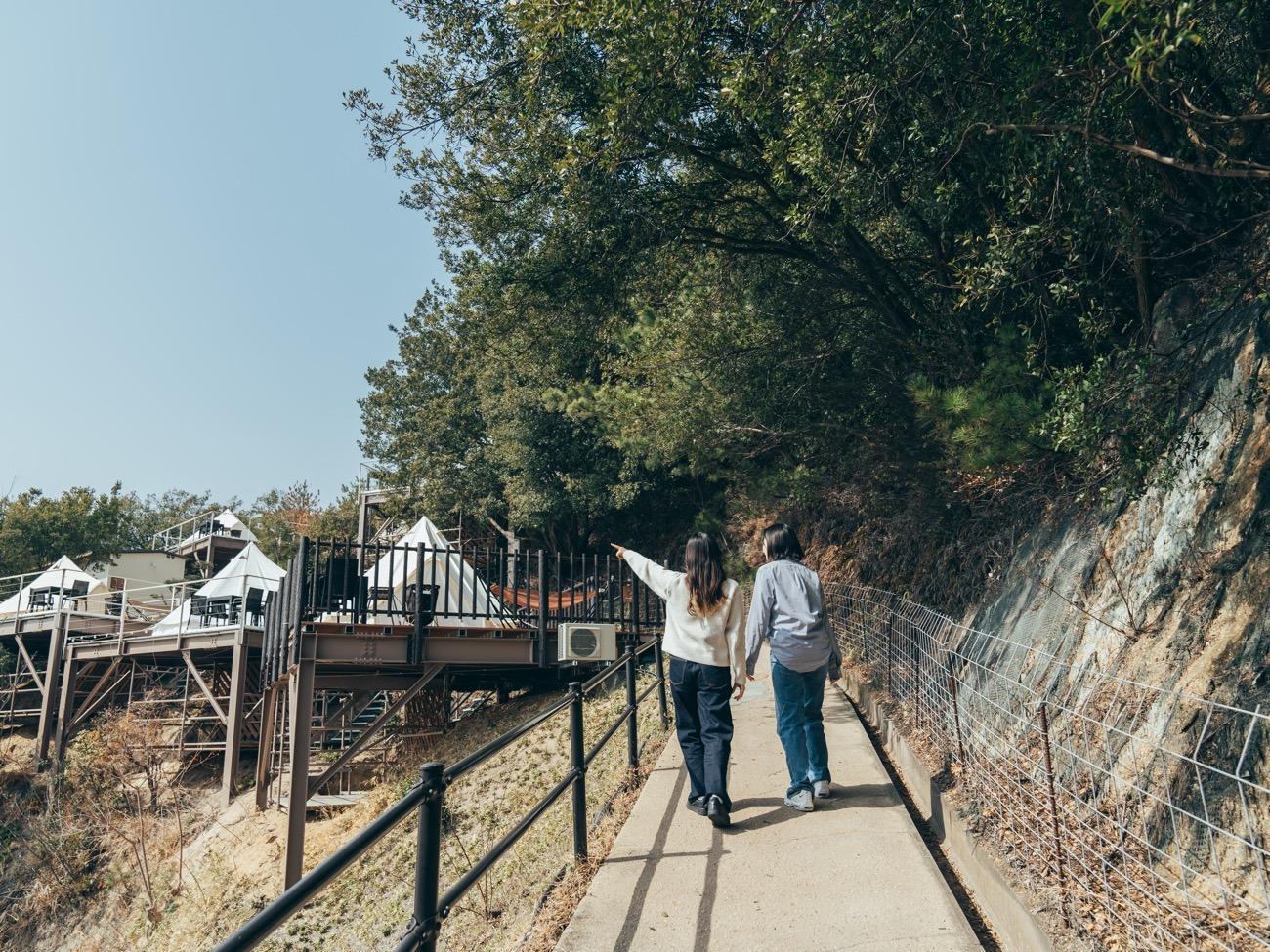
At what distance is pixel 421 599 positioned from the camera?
1186cm

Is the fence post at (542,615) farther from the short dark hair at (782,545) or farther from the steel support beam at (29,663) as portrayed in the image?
the steel support beam at (29,663)

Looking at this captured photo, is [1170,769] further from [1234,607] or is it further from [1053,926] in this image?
[1053,926]

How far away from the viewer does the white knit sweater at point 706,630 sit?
5.44 metres

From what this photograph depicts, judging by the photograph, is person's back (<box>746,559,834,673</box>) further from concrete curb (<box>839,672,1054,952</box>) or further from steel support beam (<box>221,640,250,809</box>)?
steel support beam (<box>221,640,250,809</box>)

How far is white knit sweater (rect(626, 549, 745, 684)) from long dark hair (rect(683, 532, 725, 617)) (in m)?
0.04

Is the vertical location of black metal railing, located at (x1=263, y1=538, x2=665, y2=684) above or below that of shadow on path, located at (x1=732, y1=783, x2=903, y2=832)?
above

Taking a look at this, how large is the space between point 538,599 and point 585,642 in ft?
5.96

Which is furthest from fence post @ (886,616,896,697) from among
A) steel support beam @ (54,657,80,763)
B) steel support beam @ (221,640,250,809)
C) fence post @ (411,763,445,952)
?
steel support beam @ (54,657,80,763)

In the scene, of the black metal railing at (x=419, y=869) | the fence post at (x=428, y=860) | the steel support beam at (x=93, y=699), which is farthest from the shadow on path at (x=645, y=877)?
the steel support beam at (x=93, y=699)

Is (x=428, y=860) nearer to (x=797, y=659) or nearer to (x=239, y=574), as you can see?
(x=797, y=659)

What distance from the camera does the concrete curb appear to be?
3725mm

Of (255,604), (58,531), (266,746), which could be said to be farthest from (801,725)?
(58,531)

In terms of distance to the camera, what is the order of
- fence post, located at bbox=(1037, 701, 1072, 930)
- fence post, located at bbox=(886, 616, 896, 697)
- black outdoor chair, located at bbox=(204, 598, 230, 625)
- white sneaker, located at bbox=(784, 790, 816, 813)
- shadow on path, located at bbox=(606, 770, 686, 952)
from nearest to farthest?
fence post, located at bbox=(1037, 701, 1072, 930)
shadow on path, located at bbox=(606, 770, 686, 952)
white sneaker, located at bbox=(784, 790, 816, 813)
fence post, located at bbox=(886, 616, 896, 697)
black outdoor chair, located at bbox=(204, 598, 230, 625)

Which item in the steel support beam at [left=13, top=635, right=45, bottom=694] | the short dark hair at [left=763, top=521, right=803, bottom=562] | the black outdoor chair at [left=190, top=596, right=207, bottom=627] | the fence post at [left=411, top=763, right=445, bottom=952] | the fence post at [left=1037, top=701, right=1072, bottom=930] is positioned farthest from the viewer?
the steel support beam at [left=13, top=635, right=45, bottom=694]
